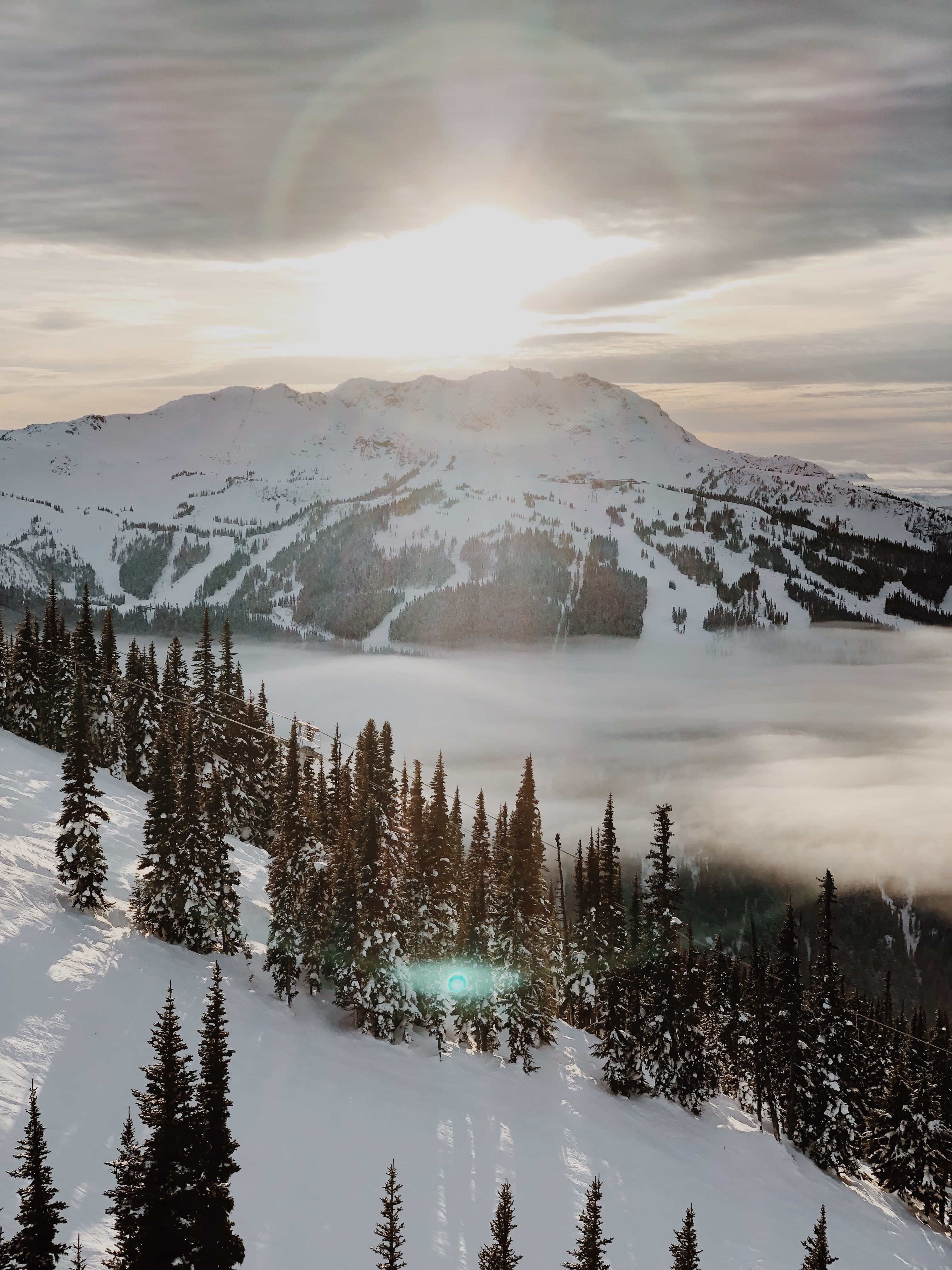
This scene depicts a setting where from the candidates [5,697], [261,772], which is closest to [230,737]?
[261,772]

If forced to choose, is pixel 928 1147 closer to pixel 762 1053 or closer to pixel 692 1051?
pixel 762 1053

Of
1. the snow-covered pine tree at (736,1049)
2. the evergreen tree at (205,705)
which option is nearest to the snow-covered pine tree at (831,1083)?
the snow-covered pine tree at (736,1049)

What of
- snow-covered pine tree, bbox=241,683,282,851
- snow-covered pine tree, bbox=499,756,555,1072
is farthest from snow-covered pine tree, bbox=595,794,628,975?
snow-covered pine tree, bbox=241,683,282,851

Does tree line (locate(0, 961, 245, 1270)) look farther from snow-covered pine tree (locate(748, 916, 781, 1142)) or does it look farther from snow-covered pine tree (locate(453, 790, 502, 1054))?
snow-covered pine tree (locate(748, 916, 781, 1142))

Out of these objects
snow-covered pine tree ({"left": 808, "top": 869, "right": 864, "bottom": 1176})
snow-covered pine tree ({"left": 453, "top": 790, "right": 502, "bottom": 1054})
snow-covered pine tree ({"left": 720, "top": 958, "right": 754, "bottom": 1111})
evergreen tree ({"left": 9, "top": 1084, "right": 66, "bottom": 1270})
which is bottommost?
snow-covered pine tree ({"left": 720, "top": 958, "right": 754, "bottom": 1111})

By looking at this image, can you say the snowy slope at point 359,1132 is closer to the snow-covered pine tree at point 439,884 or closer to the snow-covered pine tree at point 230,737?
the snow-covered pine tree at point 439,884
